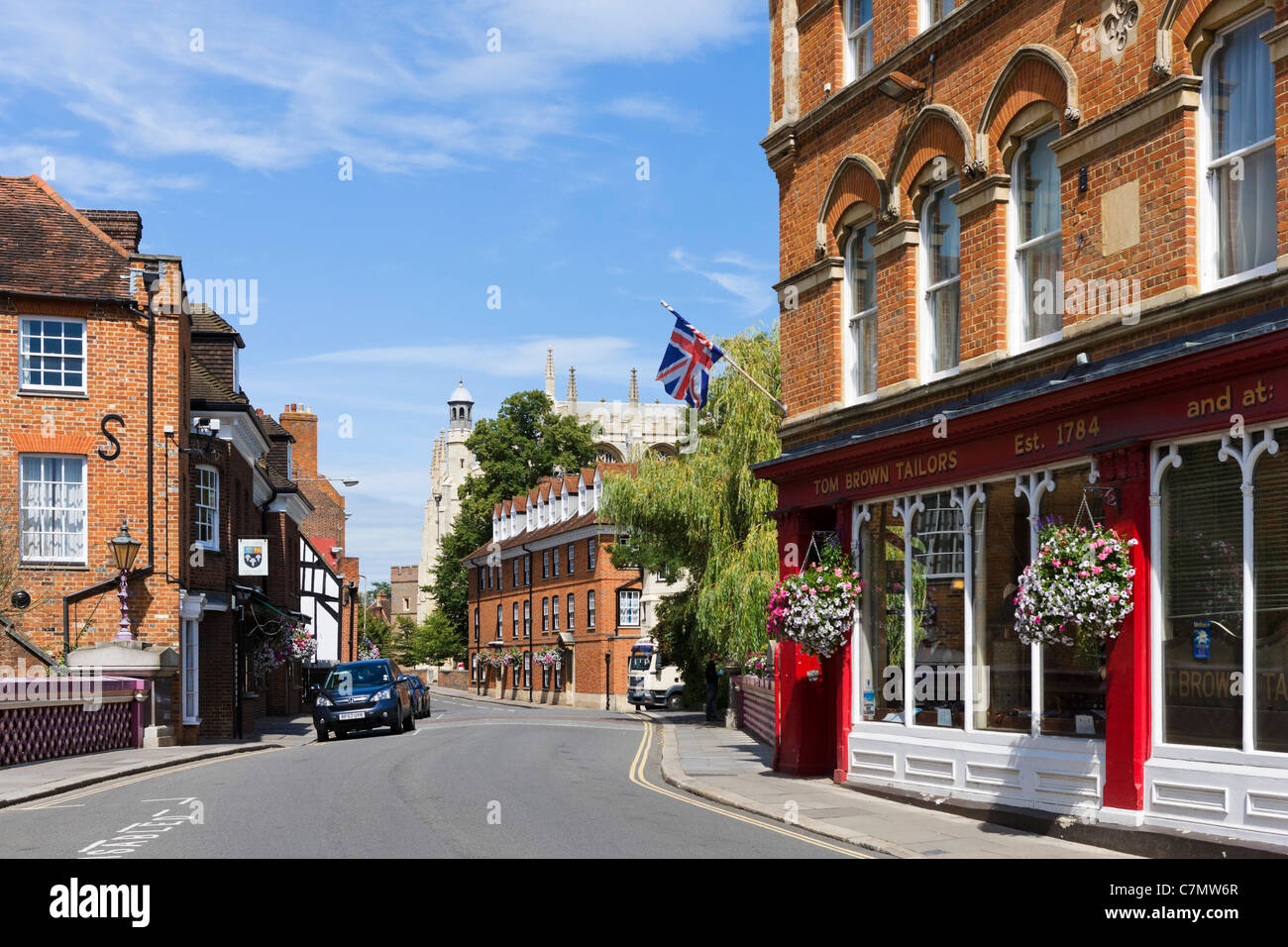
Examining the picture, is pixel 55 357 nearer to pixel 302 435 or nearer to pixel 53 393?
pixel 53 393

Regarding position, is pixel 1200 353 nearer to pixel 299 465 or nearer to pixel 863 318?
pixel 863 318

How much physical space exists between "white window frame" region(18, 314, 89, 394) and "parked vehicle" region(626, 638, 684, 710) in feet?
96.5

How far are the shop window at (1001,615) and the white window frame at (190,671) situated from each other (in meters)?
18.8

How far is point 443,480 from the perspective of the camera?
406ft

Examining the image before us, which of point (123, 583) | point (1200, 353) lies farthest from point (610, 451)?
point (1200, 353)

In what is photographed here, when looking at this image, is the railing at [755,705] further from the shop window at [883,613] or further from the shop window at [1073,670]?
the shop window at [1073,670]

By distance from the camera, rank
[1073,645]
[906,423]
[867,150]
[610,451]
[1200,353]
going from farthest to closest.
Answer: [610,451]
[867,150]
[906,423]
[1073,645]
[1200,353]

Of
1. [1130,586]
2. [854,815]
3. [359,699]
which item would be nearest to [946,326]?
[1130,586]

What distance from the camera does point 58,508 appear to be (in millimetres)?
27359

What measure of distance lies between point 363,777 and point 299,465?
4368cm

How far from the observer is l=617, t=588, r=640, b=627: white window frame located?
206 ft

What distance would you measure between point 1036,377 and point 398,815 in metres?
7.73

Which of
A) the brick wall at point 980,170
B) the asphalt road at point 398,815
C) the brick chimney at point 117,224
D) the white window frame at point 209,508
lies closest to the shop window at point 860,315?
the brick wall at point 980,170

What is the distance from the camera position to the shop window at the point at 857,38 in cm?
1833
